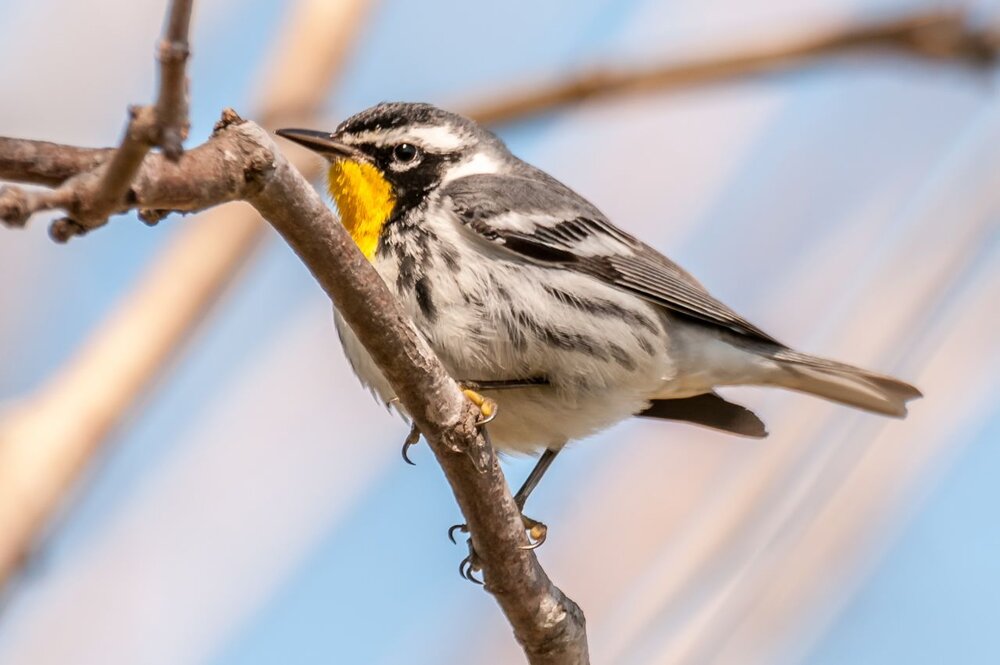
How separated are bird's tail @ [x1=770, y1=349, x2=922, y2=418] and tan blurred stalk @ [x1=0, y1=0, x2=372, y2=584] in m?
1.96

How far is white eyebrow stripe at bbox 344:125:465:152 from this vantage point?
4344mm

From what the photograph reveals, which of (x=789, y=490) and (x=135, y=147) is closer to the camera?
(x=135, y=147)

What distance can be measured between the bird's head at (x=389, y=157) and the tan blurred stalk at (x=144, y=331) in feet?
1.00

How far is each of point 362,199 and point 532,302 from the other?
69 cm

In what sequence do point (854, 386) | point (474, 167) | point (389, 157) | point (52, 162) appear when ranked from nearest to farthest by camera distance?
point (52, 162)
point (389, 157)
point (854, 386)
point (474, 167)

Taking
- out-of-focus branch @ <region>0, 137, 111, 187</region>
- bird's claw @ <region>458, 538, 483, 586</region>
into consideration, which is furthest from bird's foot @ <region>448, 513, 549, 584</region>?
out-of-focus branch @ <region>0, 137, 111, 187</region>

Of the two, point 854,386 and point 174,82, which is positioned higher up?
point 854,386

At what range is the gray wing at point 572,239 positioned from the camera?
4066 mm

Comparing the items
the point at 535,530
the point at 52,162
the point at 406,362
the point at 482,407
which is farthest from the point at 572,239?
the point at 52,162

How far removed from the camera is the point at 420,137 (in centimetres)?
443

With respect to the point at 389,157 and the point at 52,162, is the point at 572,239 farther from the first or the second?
the point at 52,162

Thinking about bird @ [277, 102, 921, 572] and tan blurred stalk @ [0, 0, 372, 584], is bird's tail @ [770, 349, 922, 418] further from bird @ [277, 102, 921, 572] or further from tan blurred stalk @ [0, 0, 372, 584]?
tan blurred stalk @ [0, 0, 372, 584]

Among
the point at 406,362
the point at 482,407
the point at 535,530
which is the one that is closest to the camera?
the point at 406,362

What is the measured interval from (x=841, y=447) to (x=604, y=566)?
955 mm
